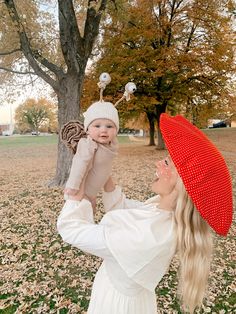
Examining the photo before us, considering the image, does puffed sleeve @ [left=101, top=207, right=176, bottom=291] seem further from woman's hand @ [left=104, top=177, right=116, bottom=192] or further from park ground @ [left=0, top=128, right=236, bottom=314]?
park ground @ [left=0, top=128, right=236, bottom=314]

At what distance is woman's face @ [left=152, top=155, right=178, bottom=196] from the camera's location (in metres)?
1.88

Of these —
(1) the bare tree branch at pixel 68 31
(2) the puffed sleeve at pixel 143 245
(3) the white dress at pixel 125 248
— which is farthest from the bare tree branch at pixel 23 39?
(2) the puffed sleeve at pixel 143 245

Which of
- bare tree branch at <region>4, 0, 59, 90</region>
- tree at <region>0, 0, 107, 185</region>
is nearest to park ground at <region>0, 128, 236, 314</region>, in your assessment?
tree at <region>0, 0, 107, 185</region>

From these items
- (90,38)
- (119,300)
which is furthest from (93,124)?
(90,38)

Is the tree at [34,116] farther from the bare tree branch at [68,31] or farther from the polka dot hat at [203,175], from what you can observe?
the polka dot hat at [203,175]

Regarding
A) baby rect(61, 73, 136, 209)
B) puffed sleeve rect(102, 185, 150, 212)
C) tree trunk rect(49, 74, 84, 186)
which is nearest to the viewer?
puffed sleeve rect(102, 185, 150, 212)

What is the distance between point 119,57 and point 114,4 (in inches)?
309

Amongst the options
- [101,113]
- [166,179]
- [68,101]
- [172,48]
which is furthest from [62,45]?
[172,48]

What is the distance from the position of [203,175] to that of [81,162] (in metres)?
1.01

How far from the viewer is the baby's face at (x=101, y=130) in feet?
8.51

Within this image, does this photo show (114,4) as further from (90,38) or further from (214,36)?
(214,36)

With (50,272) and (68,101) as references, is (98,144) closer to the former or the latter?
(50,272)

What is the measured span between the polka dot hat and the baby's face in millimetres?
985

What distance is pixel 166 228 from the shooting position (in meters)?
1.77
